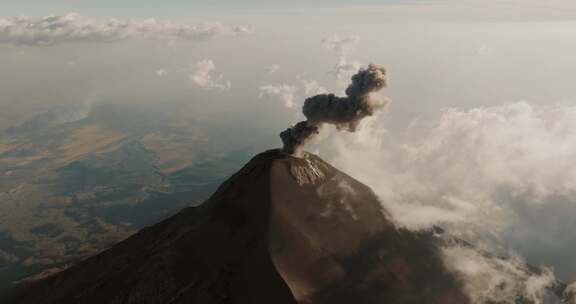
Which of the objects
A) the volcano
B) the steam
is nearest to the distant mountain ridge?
the volcano

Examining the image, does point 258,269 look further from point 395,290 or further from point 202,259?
point 395,290

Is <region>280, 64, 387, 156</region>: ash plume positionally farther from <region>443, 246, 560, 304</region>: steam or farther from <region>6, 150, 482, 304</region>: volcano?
<region>443, 246, 560, 304</region>: steam

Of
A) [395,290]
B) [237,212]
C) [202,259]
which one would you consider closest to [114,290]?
[202,259]

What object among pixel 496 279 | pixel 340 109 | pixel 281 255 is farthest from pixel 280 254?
pixel 496 279

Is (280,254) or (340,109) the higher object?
(340,109)

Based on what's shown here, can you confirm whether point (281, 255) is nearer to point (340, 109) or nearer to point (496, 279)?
point (340, 109)

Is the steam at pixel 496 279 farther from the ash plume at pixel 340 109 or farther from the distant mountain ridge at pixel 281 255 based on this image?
the ash plume at pixel 340 109

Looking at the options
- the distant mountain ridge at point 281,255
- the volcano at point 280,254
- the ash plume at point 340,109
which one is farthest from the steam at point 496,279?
the ash plume at point 340,109
